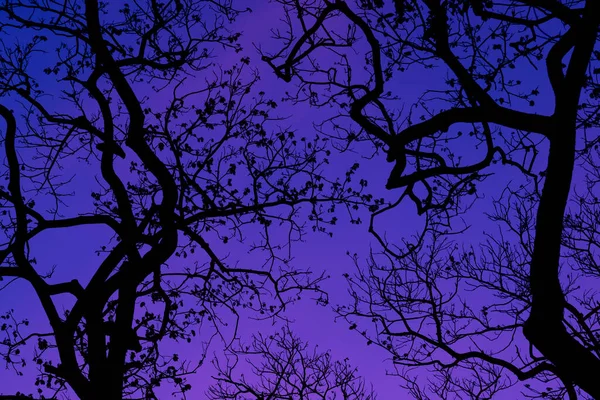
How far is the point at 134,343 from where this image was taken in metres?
6.39

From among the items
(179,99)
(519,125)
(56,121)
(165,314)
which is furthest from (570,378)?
(56,121)

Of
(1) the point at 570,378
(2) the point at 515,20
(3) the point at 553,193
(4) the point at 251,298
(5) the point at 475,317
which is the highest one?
(2) the point at 515,20

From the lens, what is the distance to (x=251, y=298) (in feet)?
31.2

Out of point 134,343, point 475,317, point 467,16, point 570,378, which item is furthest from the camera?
point 475,317

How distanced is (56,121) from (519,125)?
6.58 meters

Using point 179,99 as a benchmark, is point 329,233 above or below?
below

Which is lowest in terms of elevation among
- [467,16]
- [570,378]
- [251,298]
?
[570,378]

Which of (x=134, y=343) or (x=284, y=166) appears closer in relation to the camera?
(x=134, y=343)

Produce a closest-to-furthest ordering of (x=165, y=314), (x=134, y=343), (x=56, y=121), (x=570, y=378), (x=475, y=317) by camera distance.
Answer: (x=570, y=378) → (x=134, y=343) → (x=165, y=314) → (x=56, y=121) → (x=475, y=317)

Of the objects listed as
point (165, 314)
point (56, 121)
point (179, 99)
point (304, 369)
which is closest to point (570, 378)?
point (165, 314)

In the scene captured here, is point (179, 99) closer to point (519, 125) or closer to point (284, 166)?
point (284, 166)

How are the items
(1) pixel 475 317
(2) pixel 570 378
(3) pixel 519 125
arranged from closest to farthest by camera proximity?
(2) pixel 570 378
(3) pixel 519 125
(1) pixel 475 317

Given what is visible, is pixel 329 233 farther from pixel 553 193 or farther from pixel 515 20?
pixel 553 193

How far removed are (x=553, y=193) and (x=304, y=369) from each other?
997 centimetres
